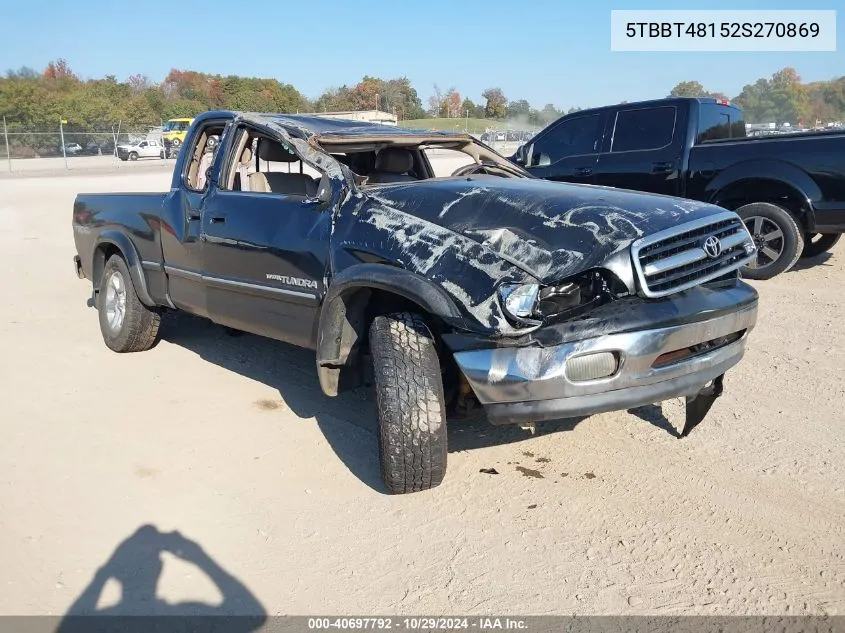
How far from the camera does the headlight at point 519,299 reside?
3.00 m

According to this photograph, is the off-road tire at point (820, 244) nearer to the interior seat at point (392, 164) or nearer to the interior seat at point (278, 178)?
the interior seat at point (392, 164)

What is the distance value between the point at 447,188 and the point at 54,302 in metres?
5.56

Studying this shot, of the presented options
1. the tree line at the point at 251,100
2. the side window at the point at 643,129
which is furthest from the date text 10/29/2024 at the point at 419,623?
the tree line at the point at 251,100

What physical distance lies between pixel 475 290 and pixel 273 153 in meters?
2.26

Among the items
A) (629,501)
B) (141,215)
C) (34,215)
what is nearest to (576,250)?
(629,501)

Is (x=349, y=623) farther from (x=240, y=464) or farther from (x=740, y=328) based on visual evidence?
(x=740, y=328)

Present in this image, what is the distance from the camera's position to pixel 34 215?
49.3 feet

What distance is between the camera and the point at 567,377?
3006mm

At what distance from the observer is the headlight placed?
9.84 ft

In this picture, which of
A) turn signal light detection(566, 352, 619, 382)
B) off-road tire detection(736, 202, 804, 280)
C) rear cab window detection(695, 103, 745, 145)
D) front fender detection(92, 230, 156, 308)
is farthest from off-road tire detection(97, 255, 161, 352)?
rear cab window detection(695, 103, 745, 145)

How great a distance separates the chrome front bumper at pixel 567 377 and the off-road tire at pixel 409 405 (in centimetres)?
24

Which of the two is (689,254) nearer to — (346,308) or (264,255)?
(346,308)

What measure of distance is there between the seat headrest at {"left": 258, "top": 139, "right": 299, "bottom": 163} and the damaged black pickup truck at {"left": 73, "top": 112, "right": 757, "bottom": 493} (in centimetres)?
2

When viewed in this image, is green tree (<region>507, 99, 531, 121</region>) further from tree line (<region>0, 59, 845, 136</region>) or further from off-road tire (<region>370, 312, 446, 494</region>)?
off-road tire (<region>370, 312, 446, 494</region>)
